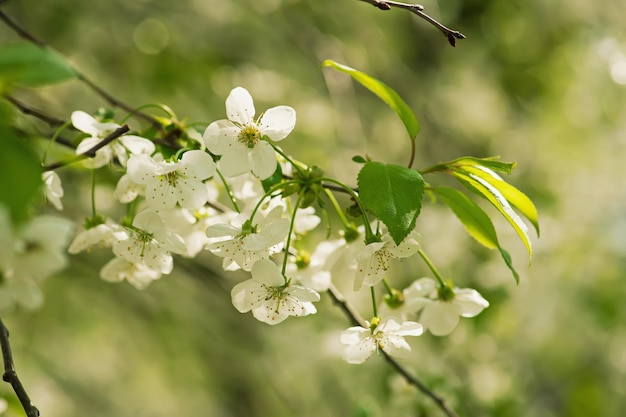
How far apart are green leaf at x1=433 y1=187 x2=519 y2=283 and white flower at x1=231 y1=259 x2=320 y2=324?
0.27 m

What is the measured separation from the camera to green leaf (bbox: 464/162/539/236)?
927 mm

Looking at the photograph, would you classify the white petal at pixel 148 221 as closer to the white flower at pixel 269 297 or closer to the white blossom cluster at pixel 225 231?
the white blossom cluster at pixel 225 231

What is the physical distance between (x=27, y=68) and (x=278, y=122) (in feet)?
1.35

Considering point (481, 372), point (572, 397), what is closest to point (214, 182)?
point (481, 372)

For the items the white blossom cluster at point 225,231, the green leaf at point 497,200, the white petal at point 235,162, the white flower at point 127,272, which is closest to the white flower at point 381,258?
the white blossom cluster at point 225,231

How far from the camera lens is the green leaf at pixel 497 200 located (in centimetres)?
86

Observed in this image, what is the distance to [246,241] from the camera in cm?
88

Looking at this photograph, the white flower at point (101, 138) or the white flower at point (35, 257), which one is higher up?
the white flower at point (101, 138)

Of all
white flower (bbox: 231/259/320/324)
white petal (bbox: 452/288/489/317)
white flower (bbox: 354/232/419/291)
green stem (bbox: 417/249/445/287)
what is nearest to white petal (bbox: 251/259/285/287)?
white flower (bbox: 231/259/320/324)

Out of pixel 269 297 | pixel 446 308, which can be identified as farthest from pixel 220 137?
pixel 446 308

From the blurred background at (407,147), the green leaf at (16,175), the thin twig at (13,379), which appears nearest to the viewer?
the green leaf at (16,175)

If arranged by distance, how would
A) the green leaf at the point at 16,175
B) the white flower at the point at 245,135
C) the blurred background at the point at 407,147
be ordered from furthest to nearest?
the blurred background at the point at 407,147, the white flower at the point at 245,135, the green leaf at the point at 16,175

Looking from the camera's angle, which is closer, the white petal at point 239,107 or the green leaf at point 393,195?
the green leaf at point 393,195

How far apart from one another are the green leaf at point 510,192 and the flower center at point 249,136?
1.02ft
